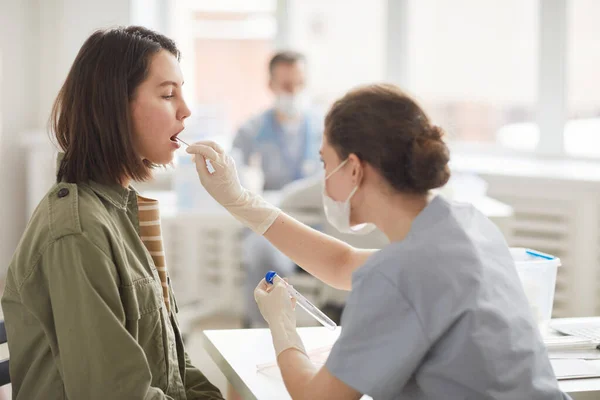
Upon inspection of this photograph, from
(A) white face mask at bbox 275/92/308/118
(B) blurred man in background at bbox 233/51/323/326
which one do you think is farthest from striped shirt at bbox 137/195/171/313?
(A) white face mask at bbox 275/92/308/118

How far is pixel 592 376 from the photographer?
1.32 metres

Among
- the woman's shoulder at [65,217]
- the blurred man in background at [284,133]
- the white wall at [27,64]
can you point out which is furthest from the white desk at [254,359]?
the white wall at [27,64]

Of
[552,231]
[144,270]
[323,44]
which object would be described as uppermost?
[323,44]

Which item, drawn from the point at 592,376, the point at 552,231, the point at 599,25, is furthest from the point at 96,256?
the point at 599,25

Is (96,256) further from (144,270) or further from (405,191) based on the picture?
(405,191)

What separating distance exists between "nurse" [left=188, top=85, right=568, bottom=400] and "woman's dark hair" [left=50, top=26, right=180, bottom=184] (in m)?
0.34

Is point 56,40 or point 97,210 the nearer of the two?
point 97,210

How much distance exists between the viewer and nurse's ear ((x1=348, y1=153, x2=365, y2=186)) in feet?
3.86

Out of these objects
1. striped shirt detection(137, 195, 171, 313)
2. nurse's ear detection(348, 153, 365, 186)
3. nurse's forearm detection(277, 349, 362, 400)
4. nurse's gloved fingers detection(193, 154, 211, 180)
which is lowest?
nurse's forearm detection(277, 349, 362, 400)

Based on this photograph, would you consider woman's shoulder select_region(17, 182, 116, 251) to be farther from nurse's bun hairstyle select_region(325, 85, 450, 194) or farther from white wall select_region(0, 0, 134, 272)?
white wall select_region(0, 0, 134, 272)

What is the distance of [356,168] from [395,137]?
88 mm

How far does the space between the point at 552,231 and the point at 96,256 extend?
2528 millimetres

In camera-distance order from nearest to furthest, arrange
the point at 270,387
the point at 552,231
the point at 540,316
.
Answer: the point at 270,387 → the point at 540,316 → the point at 552,231

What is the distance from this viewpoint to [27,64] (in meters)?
4.34
